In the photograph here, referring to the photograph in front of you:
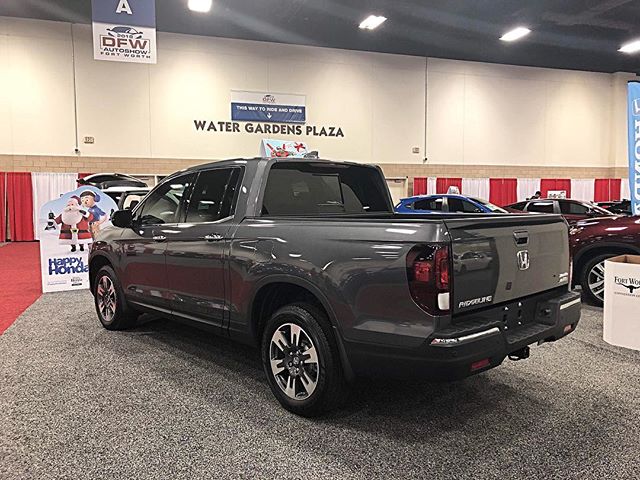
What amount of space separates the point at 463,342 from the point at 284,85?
55.6 ft

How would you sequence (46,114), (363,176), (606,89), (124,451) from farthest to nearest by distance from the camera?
(606,89)
(46,114)
(363,176)
(124,451)

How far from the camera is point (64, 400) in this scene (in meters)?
3.45

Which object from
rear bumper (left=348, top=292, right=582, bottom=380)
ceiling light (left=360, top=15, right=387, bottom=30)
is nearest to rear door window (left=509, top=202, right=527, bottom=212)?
ceiling light (left=360, top=15, right=387, bottom=30)

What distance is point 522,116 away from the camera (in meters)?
21.1

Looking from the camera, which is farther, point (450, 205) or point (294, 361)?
point (450, 205)

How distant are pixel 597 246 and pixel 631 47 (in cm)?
1554

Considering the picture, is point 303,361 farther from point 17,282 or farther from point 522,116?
point 522,116

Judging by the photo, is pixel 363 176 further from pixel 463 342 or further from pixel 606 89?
pixel 606 89

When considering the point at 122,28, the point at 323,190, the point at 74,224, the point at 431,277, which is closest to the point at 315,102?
the point at 122,28

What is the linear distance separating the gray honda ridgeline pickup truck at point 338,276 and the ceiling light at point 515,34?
14100mm

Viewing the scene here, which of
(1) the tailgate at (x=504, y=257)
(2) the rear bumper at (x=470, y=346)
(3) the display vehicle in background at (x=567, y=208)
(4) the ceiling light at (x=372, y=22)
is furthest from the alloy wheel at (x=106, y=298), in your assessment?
(4) the ceiling light at (x=372, y=22)

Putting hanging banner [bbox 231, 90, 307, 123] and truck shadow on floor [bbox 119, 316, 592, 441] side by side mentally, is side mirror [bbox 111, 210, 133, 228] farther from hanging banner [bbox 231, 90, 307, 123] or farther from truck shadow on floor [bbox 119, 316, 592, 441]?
hanging banner [bbox 231, 90, 307, 123]

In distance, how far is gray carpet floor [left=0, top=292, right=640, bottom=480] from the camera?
2578 millimetres

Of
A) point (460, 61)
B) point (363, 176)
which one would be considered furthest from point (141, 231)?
point (460, 61)
